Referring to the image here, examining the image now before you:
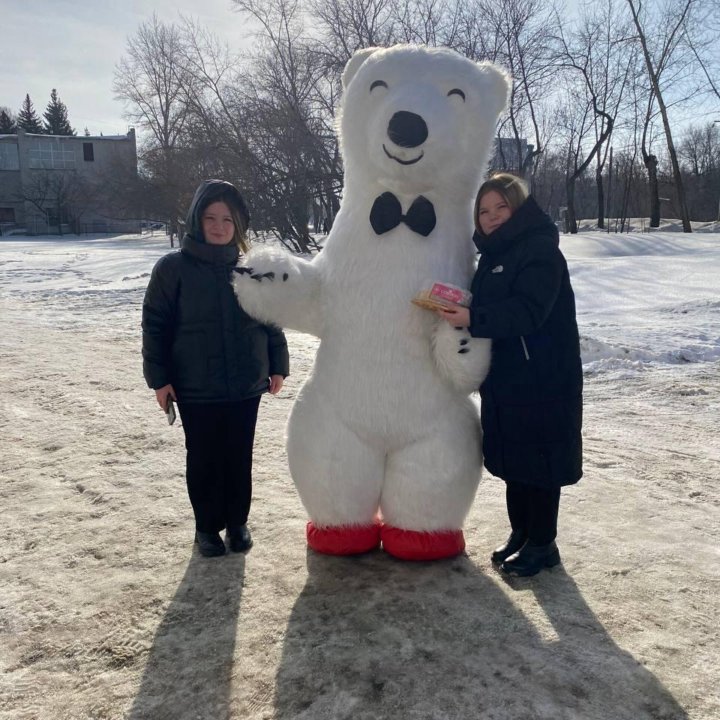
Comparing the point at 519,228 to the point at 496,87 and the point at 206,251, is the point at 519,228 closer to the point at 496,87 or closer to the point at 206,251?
the point at 496,87

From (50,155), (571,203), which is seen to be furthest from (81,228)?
(571,203)

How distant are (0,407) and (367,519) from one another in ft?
11.3

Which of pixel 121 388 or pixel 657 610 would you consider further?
pixel 121 388

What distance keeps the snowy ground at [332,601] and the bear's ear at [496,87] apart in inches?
72.6

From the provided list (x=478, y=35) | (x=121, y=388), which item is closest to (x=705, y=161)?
(x=478, y=35)

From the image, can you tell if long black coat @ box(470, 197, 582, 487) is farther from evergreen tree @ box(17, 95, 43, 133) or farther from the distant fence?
evergreen tree @ box(17, 95, 43, 133)

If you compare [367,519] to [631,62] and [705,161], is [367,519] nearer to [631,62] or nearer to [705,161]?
[631,62]

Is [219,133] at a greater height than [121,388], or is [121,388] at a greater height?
[219,133]

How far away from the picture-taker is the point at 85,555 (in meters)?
2.69

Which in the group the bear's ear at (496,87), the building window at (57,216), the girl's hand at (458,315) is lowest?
the girl's hand at (458,315)

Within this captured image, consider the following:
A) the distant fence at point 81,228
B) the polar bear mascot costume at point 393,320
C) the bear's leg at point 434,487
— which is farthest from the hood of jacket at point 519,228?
the distant fence at point 81,228

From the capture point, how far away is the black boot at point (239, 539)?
2754mm

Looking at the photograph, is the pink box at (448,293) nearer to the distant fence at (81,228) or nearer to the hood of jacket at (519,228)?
the hood of jacket at (519,228)

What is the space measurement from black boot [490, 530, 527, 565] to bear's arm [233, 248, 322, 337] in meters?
1.18
